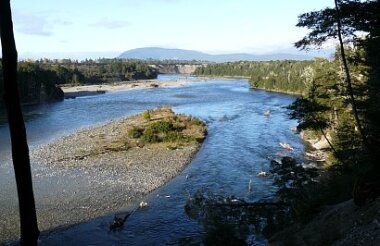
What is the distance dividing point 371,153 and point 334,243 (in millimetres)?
3712

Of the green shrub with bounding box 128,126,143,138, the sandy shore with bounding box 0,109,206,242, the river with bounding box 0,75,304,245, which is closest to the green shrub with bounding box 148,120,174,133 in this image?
the green shrub with bounding box 128,126,143,138

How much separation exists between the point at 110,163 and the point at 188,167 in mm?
7283

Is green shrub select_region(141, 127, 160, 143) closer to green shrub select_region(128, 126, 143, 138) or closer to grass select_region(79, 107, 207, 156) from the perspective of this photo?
grass select_region(79, 107, 207, 156)

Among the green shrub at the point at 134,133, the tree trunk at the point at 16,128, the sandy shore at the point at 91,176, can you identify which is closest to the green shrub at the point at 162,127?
the green shrub at the point at 134,133

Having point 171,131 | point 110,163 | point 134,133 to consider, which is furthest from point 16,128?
point 171,131

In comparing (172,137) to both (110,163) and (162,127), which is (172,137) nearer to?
(162,127)

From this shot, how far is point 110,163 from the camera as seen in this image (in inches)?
1582

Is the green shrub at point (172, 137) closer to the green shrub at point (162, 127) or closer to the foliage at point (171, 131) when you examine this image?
the foliage at point (171, 131)

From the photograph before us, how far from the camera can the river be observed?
2284cm

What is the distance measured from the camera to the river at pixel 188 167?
2284cm

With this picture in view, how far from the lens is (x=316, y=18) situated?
57.9 feet

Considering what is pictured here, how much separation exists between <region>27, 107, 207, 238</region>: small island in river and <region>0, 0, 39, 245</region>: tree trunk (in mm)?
20616

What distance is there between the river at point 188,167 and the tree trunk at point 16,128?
12.4 m

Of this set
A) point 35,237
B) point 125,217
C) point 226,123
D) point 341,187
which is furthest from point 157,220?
point 226,123
